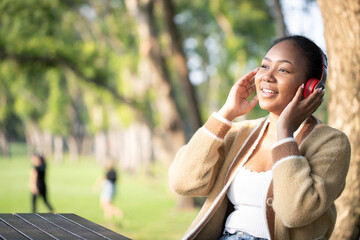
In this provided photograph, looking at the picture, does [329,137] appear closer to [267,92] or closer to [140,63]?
[267,92]

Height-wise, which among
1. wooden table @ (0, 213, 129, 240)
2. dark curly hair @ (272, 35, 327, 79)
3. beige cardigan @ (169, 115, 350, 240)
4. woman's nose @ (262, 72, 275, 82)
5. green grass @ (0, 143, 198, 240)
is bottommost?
green grass @ (0, 143, 198, 240)

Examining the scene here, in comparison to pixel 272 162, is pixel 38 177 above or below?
below

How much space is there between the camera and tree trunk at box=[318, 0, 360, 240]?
3529mm

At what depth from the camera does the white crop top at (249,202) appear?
7.77ft

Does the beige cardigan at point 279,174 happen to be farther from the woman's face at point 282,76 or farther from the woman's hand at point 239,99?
the woman's face at point 282,76

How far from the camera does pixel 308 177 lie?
2.16 meters

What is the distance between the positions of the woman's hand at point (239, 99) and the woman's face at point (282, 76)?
0.18 metres

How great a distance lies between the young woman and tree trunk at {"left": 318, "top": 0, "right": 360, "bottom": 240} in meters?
1.18

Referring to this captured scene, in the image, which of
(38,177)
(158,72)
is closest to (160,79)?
(158,72)

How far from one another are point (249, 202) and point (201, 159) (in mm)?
312

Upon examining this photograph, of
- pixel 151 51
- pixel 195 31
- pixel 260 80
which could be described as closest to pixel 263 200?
pixel 260 80

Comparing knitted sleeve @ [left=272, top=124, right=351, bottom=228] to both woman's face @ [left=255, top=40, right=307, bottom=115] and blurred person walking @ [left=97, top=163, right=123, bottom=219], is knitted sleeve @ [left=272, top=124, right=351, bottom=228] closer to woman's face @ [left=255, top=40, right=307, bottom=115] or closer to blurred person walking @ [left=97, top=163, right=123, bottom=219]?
woman's face @ [left=255, top=40, right=307, bottom=115]

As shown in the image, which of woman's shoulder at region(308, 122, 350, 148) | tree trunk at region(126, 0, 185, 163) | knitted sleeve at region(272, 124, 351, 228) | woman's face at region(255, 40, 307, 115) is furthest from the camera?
tree trunk at region(126, 0, 185, 163)

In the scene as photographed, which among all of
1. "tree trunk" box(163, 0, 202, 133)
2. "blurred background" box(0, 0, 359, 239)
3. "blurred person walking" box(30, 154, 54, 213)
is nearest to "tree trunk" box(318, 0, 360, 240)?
"blurred background" box(0, 0, 359, 239)
